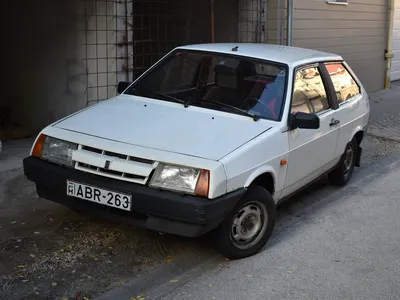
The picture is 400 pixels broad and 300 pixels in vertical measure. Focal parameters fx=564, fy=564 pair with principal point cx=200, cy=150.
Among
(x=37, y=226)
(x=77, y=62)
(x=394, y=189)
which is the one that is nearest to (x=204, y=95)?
(x=37, y=226)

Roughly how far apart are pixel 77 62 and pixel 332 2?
21.6 feet

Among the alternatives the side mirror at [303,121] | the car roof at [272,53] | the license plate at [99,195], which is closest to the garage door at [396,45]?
the car roof at [272,53]

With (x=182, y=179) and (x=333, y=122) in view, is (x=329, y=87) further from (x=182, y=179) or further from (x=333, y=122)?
(x=182, y=179)

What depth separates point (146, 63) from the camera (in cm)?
958

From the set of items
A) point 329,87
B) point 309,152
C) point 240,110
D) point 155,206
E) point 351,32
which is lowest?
point 155,206

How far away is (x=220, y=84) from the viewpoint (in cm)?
516

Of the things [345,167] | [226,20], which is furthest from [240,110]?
[226,20]

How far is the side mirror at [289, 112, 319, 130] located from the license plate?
1614 millimetres

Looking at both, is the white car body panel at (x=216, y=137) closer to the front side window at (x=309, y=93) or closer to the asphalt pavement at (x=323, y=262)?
the front side window at (x=309, y=93)

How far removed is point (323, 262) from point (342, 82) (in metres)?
2.50

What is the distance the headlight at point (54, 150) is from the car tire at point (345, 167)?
3233mm

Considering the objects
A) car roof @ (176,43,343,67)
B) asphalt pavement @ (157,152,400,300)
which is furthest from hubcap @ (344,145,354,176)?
car roof @ (176,43,343,67)

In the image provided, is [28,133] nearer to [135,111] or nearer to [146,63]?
[146,63]

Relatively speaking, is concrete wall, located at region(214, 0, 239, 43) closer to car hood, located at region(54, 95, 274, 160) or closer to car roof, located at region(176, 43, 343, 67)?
car roof, located at region(176, 43, 343, 67)
